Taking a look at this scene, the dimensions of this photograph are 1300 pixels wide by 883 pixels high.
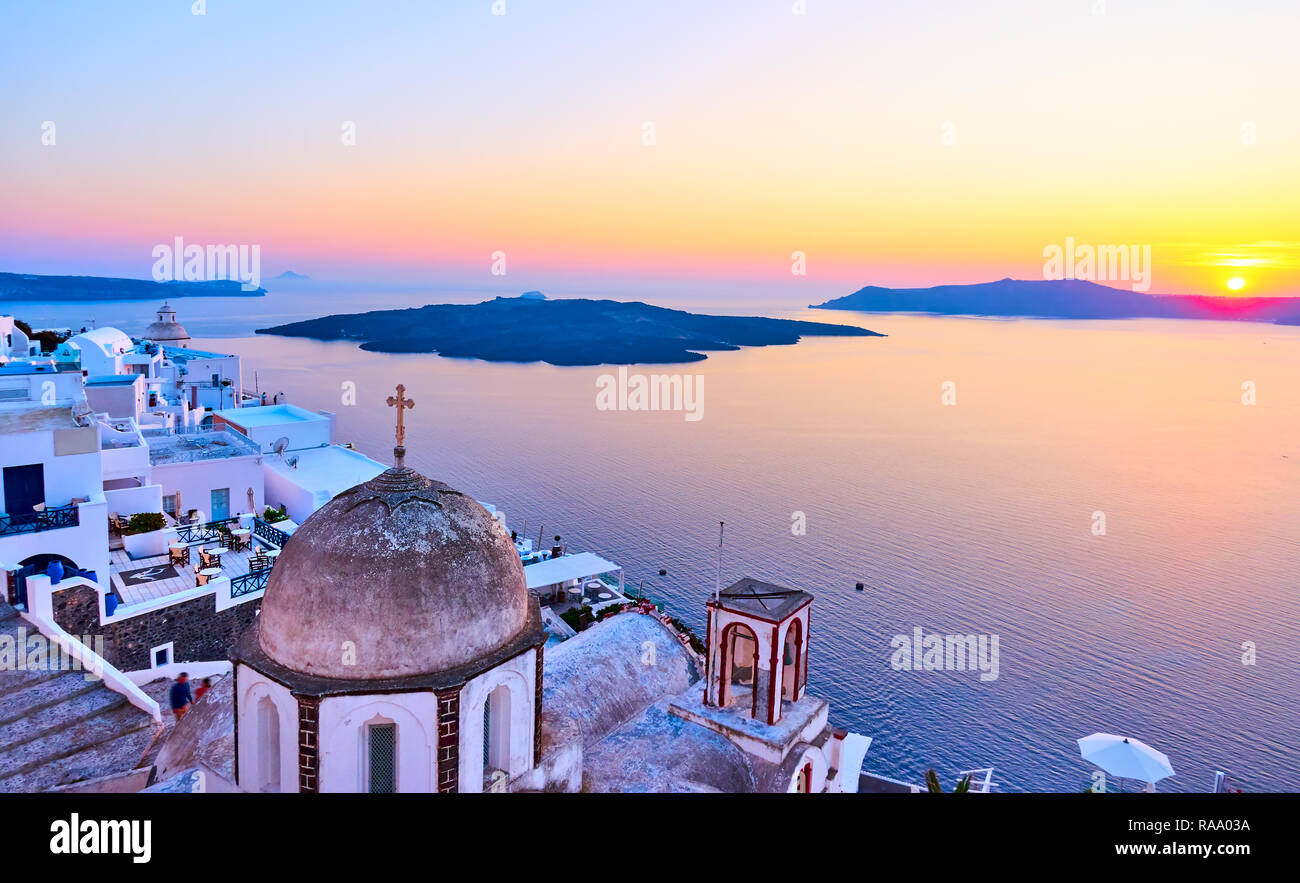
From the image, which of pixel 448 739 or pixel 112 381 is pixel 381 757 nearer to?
pixel 448 739

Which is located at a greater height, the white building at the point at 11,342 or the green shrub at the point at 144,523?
the white building at the point at 11,342

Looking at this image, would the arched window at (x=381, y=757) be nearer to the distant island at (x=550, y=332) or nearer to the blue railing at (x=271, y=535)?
the blue railing at (x=271, y=535)

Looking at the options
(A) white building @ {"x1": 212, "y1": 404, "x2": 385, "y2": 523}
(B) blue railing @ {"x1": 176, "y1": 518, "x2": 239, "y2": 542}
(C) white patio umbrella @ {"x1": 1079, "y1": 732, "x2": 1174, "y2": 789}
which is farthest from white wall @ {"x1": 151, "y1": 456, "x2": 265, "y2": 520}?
(C) white patio umbrella @ {"x1": 1079, "y1": 732, "x2": 1174, "y2": 789}

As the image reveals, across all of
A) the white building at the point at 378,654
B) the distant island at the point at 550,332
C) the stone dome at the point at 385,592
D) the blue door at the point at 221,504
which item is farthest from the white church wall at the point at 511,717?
the distant island at the point at 550,332

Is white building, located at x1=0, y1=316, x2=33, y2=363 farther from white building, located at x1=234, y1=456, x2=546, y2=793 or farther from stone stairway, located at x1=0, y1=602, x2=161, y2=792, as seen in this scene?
white building, located at x1=234, y1=456, x2=546, y2=793

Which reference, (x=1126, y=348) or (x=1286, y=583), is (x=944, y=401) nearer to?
(x=1286, y=583)
